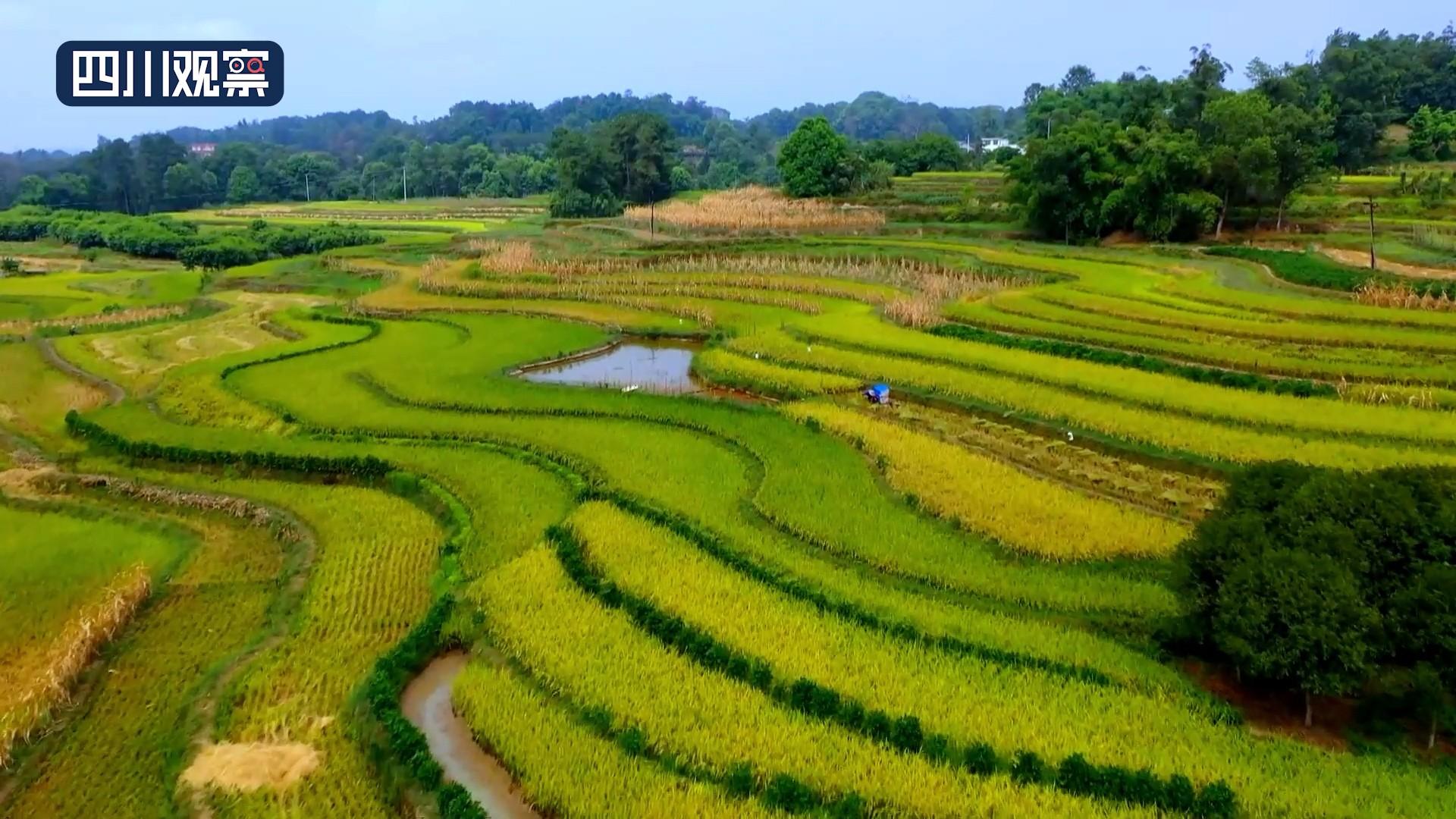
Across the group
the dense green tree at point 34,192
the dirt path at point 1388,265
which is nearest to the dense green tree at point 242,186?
the dense green tree at point 34,192

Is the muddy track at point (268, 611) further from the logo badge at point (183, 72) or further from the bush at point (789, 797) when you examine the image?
the logo badge at point (183, 72)

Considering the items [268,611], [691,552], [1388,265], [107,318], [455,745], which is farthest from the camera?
[107,318]

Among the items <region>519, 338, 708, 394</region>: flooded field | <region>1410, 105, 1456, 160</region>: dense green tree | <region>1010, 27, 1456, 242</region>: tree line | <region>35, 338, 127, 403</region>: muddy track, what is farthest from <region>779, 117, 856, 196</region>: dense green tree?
<region>35, 338, 127, 403</region>: muddy track

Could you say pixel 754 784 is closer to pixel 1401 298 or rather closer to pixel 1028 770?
pixel 1028 770

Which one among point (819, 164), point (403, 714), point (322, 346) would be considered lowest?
point (403, 714)

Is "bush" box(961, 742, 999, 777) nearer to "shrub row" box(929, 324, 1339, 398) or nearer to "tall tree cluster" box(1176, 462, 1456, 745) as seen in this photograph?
"tall tree cluster" box(1176, 462, 1456, 745)

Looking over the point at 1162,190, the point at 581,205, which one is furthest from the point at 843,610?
the point at 581,205

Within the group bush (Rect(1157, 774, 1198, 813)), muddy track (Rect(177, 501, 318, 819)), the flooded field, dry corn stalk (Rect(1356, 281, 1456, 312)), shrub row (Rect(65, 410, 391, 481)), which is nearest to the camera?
bush (Rect(1157, 774, 1198, 813))
